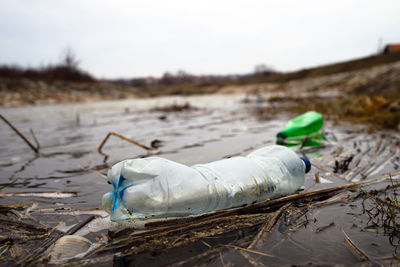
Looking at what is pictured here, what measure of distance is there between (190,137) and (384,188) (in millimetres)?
3206

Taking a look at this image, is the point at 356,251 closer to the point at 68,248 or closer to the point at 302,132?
the point at 68,248

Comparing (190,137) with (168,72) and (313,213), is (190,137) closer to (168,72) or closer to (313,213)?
(313,213)

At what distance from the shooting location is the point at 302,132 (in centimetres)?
422

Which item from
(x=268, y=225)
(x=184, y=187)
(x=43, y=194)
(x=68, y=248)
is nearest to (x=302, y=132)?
(x=268, y=225)

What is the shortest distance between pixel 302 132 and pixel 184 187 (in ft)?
10.3

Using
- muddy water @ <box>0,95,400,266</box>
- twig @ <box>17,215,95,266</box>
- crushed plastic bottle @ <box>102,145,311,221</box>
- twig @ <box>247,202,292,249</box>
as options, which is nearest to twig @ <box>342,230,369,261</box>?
muddy water @ <box>0,95,400,266</box>

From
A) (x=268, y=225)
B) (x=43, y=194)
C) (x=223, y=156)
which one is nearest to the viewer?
(x=268, y=225)

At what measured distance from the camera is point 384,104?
6.15 m

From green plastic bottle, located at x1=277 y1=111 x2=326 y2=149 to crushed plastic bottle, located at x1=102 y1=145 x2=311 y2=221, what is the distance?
2.04 m

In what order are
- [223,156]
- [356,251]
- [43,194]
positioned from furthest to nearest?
[223,156] < [43,194] < [356,251]

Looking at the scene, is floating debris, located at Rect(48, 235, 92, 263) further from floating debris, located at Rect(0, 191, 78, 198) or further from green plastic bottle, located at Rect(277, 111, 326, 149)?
green plastic bottle, located at Rect(277, 111, 326, 149)

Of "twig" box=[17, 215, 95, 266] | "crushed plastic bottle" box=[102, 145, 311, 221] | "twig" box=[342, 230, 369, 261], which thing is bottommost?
"twig" box=[17, 215, 95, 266]

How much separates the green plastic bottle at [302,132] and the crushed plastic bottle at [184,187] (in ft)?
6.70

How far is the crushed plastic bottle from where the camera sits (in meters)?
1.52
